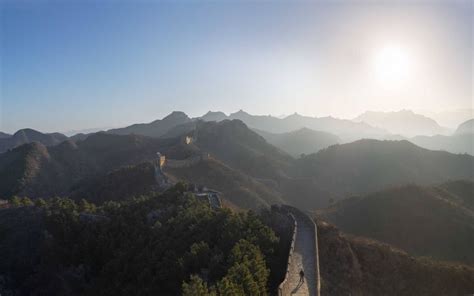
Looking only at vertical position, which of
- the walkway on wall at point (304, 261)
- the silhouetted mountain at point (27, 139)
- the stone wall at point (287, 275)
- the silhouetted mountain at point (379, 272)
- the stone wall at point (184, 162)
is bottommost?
the silhouetted mountain at point (379, 272)

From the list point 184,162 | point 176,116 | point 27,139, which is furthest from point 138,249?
point 176,116

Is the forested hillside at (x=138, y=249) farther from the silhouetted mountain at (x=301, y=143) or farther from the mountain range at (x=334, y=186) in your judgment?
the silhouetted mountain at (x=301, y=143)

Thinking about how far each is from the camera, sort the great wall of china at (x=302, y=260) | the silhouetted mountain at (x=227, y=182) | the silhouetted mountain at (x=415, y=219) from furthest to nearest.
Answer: the silhouetted mountain at (x=227, y=182) < the silhouetted mountain at (x=415, y=219) < the great wall of china at (x=302, y=260)

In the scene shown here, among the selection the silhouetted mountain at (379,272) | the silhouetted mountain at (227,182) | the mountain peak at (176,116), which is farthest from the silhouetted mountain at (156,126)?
the silhouetted mountain at (379,272)

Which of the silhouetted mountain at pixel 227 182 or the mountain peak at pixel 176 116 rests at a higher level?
the mountain peak at pixel 176 116

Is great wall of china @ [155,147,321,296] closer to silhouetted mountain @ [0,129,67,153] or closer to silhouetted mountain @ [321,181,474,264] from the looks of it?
silhouetted mountain @ [321,181,474,264]

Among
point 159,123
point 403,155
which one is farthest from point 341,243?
point 159,123

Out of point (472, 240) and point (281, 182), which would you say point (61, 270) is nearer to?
point (472, 240)
